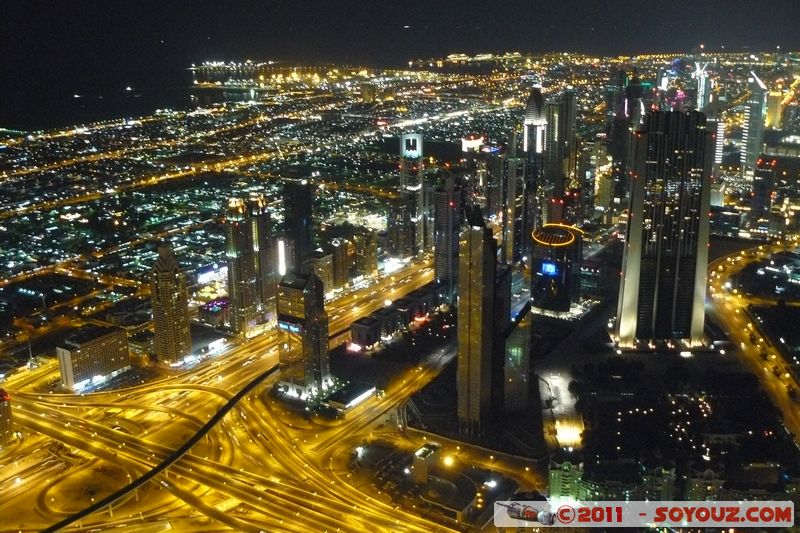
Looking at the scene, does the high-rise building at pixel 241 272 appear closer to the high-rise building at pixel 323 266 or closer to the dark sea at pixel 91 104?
the high-rise building at pixel 323 266

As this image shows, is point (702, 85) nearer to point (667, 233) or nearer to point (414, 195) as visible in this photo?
point (414, 195)

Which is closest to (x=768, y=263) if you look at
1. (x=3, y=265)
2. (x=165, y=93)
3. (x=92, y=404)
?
(x=92, y=404)

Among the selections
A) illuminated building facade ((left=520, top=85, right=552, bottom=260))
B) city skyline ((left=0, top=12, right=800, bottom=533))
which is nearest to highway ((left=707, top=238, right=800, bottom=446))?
city skyline ((left=0, top=12, right=800, bottom=533))

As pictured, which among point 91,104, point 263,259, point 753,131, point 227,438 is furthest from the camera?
point 91,104

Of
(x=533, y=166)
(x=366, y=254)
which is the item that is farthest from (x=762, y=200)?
(x=366, y=254)

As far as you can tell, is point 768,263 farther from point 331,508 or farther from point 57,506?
point 57,506

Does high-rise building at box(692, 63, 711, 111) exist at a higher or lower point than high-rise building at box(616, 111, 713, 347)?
higher

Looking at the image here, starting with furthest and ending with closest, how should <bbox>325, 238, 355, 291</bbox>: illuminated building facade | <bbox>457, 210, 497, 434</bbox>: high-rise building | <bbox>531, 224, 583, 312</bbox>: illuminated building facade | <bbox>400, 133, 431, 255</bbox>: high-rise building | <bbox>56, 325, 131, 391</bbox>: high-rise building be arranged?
1. <bbox>400, 133, 431, 255</bbox>: high-rise building
2. <bbox>325, 238, 355, 291</bbox>: illuminated building facade
3. <bbox>531, 224, 583, 312</bbox>: illuminated building facade
4. <bbox>56, 325, 131, 391</bbox>: high-rise building
5. <bbox>457, 210, 497, 434</bbox>: high-rise building

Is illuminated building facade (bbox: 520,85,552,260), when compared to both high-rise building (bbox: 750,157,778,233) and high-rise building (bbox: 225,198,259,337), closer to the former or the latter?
high-rise building (bbox: 750,157,778,233)
